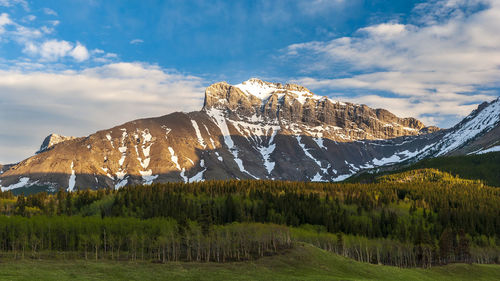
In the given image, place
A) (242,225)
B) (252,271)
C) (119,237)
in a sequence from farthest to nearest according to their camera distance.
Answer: (242,225)
(119,237)
(252,271)

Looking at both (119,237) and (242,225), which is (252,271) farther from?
(242,225)

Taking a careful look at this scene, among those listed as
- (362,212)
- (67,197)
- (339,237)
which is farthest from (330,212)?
(67,197)

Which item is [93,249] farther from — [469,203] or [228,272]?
[469,203]

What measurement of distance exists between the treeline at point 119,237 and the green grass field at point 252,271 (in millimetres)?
27683

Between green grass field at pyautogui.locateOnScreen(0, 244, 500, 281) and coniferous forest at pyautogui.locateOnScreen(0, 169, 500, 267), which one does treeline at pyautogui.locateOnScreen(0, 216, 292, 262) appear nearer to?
coniferous forest at pyautogui.locateOnScreen(0, 169, 500, 267)

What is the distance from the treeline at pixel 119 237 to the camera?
118 meters

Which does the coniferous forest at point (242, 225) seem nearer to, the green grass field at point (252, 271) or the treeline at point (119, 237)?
the treeline at point (119, 237)

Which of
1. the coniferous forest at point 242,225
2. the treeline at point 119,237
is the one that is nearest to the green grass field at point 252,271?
the coniferous forest at point 242,225

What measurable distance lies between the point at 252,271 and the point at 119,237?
206ft

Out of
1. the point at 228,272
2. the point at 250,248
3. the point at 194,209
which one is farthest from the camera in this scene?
the point at 194,209

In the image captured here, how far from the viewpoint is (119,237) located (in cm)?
12456

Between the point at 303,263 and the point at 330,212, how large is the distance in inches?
3451

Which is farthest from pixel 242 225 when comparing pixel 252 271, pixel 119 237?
pixel 252 271

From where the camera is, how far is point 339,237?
13750 centimetres
